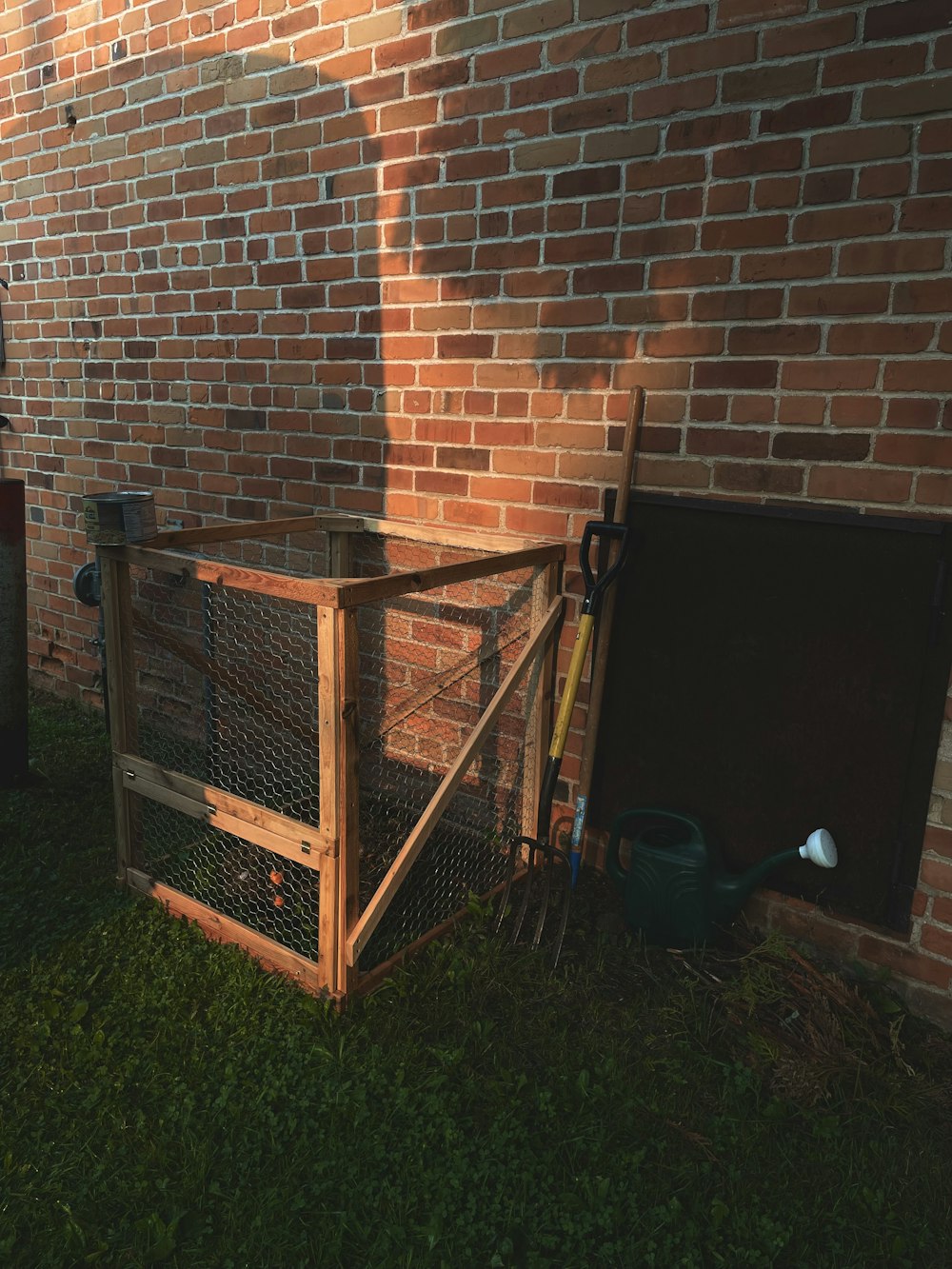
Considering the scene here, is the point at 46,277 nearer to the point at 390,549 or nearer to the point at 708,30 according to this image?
the point at 390,549

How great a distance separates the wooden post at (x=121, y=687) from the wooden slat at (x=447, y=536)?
923 millimetres

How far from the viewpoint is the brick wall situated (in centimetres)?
242

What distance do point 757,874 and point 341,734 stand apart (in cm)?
133

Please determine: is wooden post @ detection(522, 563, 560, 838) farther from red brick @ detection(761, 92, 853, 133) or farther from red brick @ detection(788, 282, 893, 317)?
red brick @ detection(761, 92, 853, 133)

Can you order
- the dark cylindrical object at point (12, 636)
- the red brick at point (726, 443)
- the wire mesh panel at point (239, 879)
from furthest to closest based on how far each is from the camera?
1. the dark cylindrical object at point (12, 636)
2. the wire mesh panel at point (239, 879)
3. the red brick at point (726, 443)

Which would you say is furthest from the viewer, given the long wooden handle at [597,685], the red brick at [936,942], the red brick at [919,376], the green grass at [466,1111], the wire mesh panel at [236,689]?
the wire mesh panel at [236,689]

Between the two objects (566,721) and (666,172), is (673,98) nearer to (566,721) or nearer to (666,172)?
(666,172)

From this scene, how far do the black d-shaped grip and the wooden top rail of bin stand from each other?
0.15m

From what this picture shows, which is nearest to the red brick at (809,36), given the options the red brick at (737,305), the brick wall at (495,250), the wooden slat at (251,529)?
the brick wall at (495,250)

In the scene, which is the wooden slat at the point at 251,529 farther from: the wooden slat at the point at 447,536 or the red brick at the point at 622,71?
the red brick at the point at 622,71

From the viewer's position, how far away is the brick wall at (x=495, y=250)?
95.3 inches

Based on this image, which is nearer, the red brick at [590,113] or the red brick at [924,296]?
the red brick at [924,296]

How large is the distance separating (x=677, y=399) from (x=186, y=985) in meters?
2.28

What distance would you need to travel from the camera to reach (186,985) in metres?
2.68
